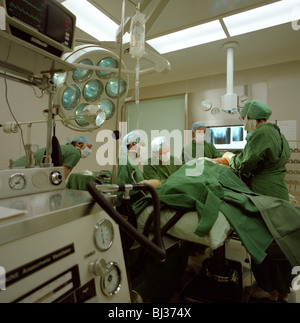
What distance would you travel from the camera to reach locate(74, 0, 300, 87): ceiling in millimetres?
2021

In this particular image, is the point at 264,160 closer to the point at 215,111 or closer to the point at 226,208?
the point at 226,208

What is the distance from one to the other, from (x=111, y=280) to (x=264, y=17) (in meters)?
2.71

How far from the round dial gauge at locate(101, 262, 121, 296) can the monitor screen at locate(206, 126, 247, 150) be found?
2.95 metres

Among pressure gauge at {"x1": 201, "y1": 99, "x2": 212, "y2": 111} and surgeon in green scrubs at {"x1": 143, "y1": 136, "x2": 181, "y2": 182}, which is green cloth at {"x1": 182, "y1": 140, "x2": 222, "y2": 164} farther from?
pressure gauge at {"x1": 201, "y1": 99, "x2": 212, "y2": 111}

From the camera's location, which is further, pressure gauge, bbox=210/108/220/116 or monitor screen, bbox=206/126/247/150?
pressure gauge, bbox=210/108/220/116

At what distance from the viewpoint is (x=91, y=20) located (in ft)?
7.53

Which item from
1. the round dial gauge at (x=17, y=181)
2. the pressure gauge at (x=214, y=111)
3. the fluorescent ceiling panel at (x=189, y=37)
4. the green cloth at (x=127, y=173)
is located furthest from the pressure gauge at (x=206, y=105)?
the round dial gauge at (x=17, y=181)

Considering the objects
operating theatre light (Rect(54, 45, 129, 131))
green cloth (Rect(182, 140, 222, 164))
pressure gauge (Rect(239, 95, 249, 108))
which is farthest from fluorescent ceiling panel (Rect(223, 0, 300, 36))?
operating theatre light (Rect(54, 45, 129, 131))

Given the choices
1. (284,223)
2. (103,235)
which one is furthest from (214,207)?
(103,235)

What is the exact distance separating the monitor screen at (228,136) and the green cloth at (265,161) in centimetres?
137

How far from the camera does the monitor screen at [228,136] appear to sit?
10.6 feet

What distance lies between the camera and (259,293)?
5.00 feet

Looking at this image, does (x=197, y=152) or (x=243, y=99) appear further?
(x=243, y=99)
